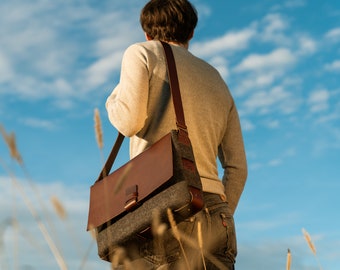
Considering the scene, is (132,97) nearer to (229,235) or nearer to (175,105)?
(175,105)

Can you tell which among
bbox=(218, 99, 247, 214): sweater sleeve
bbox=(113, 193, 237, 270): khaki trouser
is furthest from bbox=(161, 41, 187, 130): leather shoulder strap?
bbox=(218, 99, 247, 214): sweater sleeve

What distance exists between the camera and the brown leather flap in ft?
8.62

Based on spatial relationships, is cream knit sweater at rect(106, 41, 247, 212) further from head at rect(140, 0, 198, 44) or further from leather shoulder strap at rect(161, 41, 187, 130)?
head at rect(140, 0, 198, 44)

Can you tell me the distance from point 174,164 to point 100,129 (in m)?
0.61

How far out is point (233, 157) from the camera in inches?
128

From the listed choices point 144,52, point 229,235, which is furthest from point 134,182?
point 144,52

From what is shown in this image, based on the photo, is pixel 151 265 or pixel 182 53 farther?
pixel 182 53

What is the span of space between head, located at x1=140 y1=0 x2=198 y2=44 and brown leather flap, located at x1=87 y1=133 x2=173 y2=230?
29.8 inches

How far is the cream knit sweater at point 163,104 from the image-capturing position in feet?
9.04

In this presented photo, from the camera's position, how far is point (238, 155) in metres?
3.27

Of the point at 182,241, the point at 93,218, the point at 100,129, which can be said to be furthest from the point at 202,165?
the point at 100,129

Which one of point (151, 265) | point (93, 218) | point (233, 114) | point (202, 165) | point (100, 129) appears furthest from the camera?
point (233, 114)

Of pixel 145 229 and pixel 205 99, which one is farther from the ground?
pixel 205 99

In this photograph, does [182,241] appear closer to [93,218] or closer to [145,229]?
[145,229]
